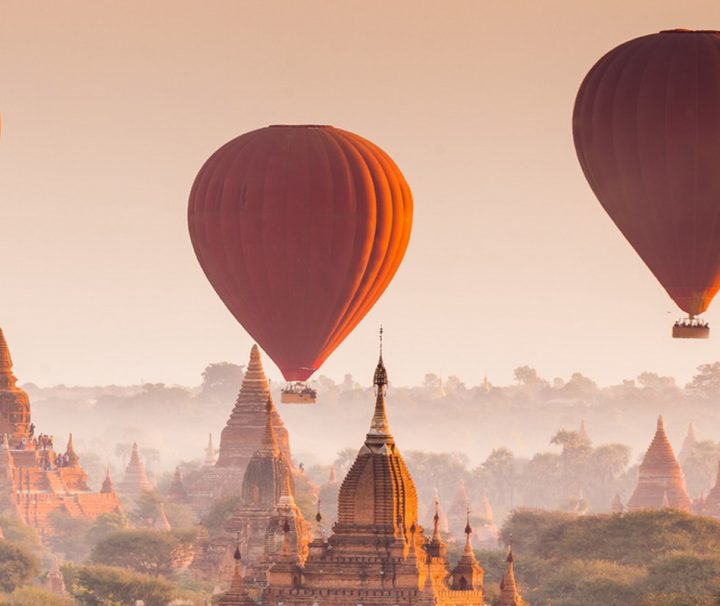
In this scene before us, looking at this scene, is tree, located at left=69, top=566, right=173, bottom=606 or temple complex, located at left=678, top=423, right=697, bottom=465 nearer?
tree, located at left=69, top=566, right=173, bottom=606

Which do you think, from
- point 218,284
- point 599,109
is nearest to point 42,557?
point 218,284

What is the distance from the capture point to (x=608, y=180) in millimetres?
66375

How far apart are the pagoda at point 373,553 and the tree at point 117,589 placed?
2103 cm

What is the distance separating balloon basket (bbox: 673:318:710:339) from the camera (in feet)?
205

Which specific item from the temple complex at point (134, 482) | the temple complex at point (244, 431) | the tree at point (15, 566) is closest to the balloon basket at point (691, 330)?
the tree at point (15, 566)

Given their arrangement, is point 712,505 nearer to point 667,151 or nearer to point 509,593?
point 509,593

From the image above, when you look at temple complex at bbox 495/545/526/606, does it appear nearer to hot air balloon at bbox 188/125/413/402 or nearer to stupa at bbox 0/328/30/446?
hot air balloon at bbox 188/125/413/402

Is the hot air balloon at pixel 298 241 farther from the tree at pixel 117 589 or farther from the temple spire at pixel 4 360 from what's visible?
the temple spire at pixel 4 360

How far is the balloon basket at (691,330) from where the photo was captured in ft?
205

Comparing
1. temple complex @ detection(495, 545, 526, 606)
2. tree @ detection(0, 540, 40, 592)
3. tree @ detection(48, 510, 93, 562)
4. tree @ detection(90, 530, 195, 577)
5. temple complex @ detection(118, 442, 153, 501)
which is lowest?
temple complex @ detection(495, 545, 526, 606)

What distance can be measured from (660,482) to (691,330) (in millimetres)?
60918

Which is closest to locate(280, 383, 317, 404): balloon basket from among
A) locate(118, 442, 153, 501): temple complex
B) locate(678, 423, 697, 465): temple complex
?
locate(118, 442, 153, 501): temple complex

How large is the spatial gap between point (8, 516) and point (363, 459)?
48502mm

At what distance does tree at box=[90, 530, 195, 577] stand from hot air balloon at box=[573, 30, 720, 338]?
120 feet
